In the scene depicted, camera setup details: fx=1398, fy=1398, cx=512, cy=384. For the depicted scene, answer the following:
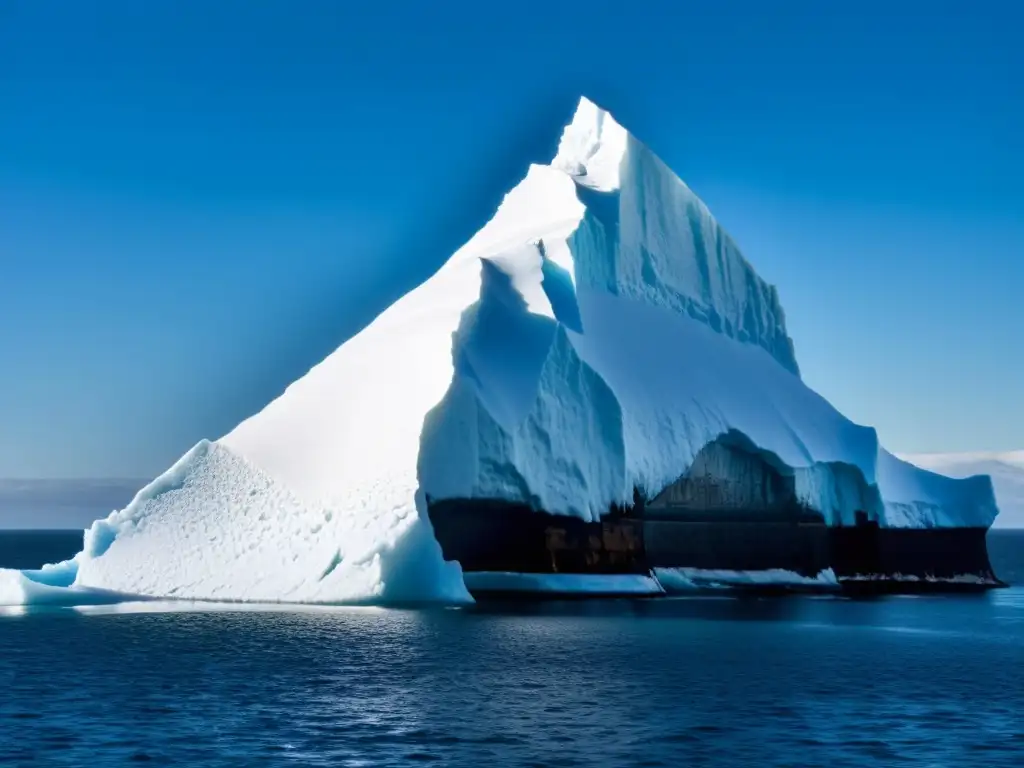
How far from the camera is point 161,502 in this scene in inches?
1389

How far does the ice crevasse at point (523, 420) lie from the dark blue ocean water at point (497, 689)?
5.99ft

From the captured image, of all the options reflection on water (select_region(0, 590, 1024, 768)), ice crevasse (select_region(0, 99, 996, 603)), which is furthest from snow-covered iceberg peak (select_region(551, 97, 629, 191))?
reflection on water (select_region(0, 590, 1024, 768))

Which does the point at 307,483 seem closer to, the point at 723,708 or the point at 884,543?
the point at 723,708

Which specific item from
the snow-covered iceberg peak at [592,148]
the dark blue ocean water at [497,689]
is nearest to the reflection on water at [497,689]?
the dark blue ocean water at [497,689]

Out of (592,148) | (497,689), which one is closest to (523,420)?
(592,148)

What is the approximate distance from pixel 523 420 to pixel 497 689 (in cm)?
1710

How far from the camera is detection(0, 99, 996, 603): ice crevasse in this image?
33.6m

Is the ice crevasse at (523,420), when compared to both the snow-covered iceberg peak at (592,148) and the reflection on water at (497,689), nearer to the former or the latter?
the snow-covered iceberg peak at (592,148)

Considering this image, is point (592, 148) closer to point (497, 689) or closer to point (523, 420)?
point (523, 420)

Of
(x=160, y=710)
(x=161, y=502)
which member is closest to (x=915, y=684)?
(x=160, y=710)

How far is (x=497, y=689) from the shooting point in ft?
66.5

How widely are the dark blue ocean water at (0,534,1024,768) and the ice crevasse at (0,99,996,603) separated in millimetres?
1826

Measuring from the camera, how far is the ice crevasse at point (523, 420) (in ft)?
110

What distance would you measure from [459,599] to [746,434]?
557 inches
